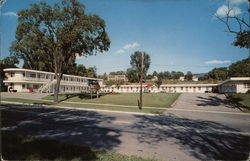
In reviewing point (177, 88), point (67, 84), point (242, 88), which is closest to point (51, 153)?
point (242, 88)

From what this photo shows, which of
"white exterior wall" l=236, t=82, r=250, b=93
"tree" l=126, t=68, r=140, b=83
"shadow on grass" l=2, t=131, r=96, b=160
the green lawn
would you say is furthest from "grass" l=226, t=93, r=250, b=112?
"tree" l=126, t=68, r=140, b=83

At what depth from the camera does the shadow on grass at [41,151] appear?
14.8ft

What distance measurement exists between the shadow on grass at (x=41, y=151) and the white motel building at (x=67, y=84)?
2882cm

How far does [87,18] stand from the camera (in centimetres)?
2322

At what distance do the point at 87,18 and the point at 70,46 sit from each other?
5.35 meters

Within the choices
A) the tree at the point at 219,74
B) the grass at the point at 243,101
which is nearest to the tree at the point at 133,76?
the tree at the point at 219,74

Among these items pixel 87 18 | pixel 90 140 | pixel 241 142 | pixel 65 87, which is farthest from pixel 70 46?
pixel 65 87

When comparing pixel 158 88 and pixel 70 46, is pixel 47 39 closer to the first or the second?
pixel 70 46

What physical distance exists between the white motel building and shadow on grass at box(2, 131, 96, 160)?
94.5 feet

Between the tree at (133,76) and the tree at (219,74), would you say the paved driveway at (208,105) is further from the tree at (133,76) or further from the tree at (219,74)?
the tree at (219,74)

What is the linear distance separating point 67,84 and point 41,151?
164 feet

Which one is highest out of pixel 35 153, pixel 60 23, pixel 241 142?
pixel 60 23

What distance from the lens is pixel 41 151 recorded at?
16.6 feet

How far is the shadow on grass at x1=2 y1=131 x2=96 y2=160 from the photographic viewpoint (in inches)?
178
